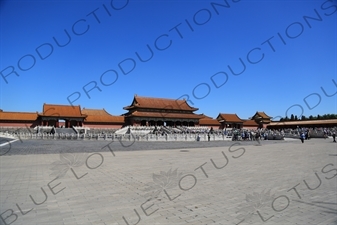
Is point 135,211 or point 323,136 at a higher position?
point 135,211

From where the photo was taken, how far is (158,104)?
49.3m

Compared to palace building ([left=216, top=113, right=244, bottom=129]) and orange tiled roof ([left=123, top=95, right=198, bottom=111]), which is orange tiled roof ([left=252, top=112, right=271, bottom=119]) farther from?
orange tiled roof ([left=123, top=95, right=198, bottom=111])

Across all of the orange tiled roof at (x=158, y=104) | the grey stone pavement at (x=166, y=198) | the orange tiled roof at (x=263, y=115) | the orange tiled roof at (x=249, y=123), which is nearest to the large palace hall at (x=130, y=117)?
the orange tiled roof at (x=158, y=104)

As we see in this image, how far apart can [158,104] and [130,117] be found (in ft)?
22.9

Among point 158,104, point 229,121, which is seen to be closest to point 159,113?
point 158,104

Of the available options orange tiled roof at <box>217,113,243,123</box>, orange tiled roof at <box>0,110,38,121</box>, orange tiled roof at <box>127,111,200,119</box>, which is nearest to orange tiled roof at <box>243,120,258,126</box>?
orange tiled roof at <box>217,113,243,123</box>

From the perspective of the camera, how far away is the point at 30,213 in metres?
3.86

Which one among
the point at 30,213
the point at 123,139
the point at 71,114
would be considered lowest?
the point at 30,213

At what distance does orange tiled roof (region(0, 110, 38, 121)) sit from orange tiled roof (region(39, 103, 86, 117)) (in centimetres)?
193

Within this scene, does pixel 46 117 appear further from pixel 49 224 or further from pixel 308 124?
pixel 308 124

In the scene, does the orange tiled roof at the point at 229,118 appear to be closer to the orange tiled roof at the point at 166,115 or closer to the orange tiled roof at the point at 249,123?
the orange tiled roof at the point at 249,123

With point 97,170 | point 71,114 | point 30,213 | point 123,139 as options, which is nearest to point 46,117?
point 71,114

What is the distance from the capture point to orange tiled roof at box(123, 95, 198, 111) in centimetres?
4745

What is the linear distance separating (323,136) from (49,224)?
39362 millimetres
